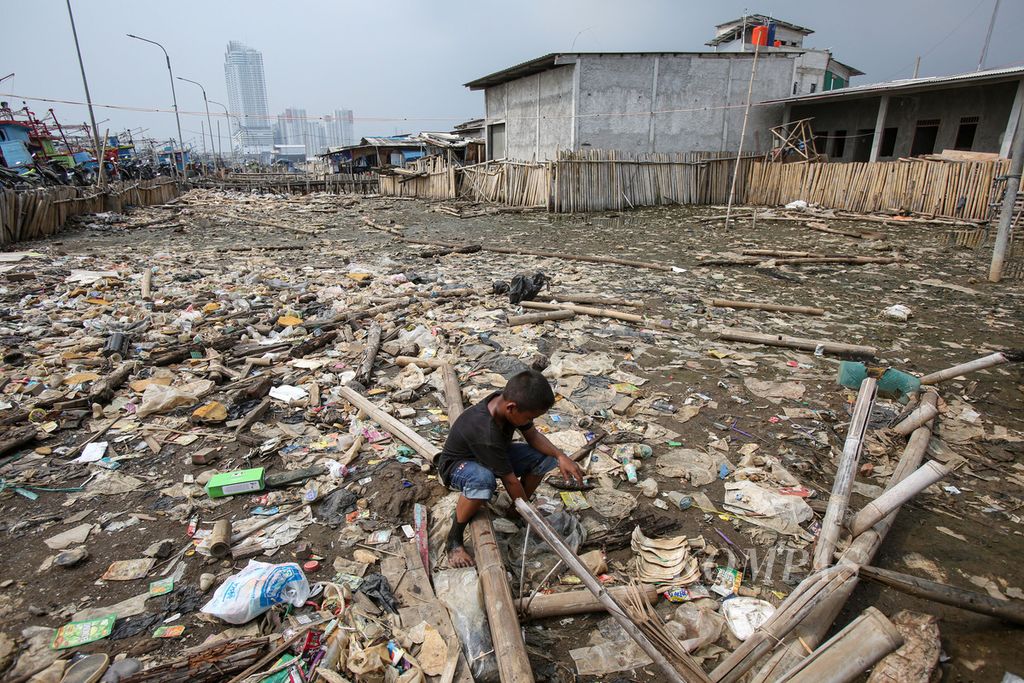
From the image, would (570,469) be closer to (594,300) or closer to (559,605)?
(559,605)

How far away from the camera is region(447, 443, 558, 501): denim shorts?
8.57 ft

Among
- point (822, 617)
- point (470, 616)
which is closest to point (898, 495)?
point (822, 617)

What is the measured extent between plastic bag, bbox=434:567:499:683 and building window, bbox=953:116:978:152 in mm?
19811

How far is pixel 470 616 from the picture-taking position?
2.29 meters

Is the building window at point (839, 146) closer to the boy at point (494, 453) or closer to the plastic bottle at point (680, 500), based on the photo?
the plastic bottle at point (680, 500)

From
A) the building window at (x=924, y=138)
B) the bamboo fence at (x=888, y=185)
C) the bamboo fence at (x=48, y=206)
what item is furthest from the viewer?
the building window at (x=924, y=138)

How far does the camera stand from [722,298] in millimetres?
7141

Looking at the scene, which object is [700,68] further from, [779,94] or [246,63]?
[246,63]

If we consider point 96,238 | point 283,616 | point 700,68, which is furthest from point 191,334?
point 700,68

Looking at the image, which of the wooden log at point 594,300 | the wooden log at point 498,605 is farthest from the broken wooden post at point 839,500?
the wooden log at point 594,300

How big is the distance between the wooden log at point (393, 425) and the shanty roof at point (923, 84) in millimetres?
16877

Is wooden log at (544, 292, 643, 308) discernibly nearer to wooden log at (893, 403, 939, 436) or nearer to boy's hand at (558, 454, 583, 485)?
wooden log at (893, 403, 939, 436)

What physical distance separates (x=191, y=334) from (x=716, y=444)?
5.29 m

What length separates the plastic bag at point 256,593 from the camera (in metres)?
2.25
